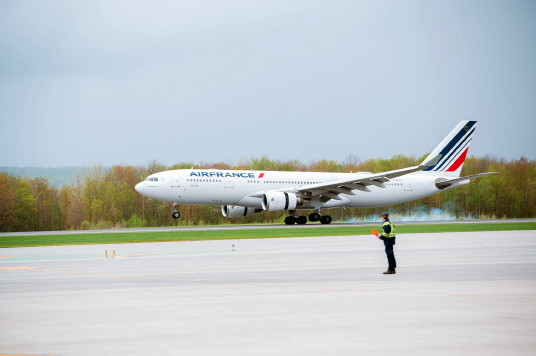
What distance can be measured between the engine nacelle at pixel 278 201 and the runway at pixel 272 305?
25445 mm

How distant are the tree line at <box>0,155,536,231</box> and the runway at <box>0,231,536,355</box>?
43062 mm

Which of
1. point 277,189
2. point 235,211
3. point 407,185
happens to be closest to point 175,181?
point 235,211

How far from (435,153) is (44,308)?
5210 cm

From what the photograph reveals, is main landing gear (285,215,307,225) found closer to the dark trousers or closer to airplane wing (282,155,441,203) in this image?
airplane wing (282,155,441,203)

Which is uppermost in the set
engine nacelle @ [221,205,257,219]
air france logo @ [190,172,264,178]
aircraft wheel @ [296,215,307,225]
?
air france logo @ [190,172,264,178]

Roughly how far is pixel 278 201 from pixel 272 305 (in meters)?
37.7

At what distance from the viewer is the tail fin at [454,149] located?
61.2m

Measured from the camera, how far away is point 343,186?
52312mm

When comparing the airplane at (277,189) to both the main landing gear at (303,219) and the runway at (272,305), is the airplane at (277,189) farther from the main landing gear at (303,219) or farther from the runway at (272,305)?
the runway at (272,305)

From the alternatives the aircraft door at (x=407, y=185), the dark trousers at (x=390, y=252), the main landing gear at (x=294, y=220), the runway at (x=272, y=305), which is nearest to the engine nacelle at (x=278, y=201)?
the main landing gear at (x=294, y=220)

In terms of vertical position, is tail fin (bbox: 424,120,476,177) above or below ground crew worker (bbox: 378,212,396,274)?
above

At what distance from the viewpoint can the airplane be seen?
5088cm

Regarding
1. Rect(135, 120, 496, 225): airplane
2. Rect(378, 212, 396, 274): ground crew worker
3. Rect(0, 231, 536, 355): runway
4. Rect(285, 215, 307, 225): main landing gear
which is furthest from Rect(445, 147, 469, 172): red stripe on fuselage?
Rect(378, 212, 396, 274): ground crew worker

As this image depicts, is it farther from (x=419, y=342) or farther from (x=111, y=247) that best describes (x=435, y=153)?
(x=419, y=342)
